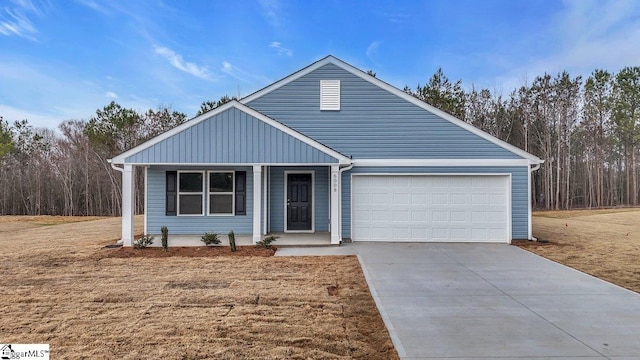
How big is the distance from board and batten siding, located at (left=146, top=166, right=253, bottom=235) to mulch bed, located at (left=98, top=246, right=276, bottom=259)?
5.57 ft

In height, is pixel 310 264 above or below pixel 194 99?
below

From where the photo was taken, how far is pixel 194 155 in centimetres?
1008

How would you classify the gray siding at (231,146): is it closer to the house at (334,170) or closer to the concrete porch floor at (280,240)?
the house at (334,170)

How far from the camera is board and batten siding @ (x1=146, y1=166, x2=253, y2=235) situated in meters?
11.7

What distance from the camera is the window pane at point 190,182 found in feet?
38.3

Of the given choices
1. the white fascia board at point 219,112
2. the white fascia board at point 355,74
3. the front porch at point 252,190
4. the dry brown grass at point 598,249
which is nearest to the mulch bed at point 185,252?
the front porch at point 252,190

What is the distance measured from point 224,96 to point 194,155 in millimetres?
19896

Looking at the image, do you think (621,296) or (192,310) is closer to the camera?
(192,310)

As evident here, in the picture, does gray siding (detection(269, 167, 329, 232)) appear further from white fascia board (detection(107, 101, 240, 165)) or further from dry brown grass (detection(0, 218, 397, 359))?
dry brown grass (detection(0, 218, 397, 359))

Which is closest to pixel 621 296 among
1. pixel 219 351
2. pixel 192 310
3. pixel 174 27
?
pixel 219 351

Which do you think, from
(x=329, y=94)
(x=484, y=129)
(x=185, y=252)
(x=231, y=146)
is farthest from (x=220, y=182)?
(x=484, y=129)

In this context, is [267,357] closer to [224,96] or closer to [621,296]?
[621,296]

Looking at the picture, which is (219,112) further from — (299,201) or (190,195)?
(299,201)

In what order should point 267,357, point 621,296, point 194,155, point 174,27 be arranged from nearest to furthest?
point 267,357
point 621,296
point 194,155
point 174,27
